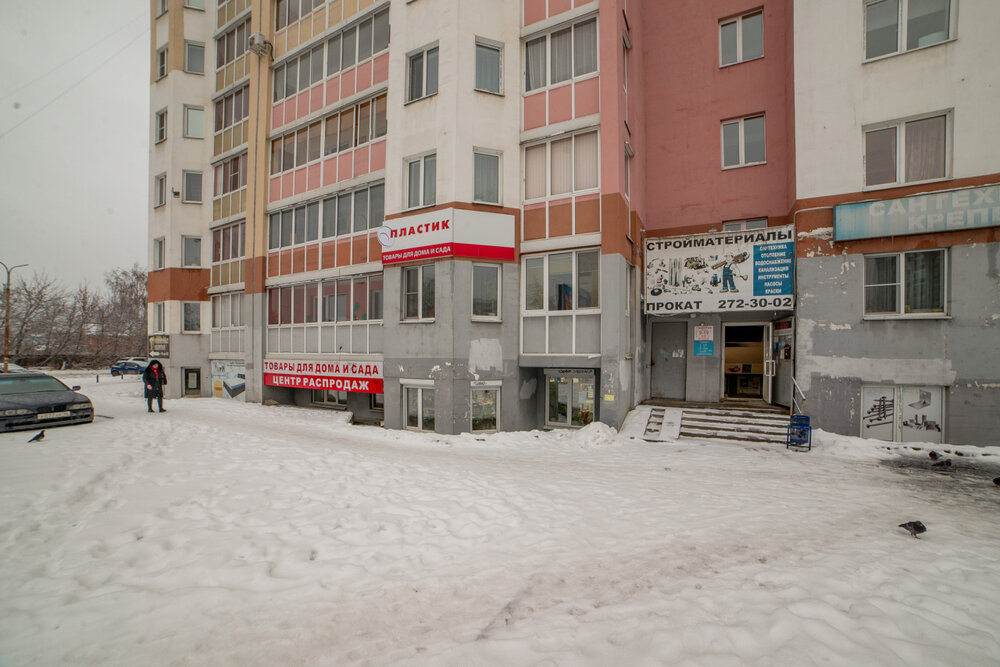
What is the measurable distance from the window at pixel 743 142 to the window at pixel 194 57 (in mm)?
24686

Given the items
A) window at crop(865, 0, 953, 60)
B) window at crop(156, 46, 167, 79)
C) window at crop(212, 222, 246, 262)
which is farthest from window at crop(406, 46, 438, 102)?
window at crop(156, 46, 167, 79)

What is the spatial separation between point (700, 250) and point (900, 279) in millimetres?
4706

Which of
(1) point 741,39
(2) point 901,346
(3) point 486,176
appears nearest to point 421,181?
(3) point 486,176

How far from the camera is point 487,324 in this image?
43.3 ft

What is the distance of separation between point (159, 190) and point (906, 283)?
3055 centimetres

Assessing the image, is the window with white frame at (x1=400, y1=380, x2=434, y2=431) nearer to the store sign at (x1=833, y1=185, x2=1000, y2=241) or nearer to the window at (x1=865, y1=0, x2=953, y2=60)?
the store sign at (x1=833, y1=185, x2=1000, y2=241)

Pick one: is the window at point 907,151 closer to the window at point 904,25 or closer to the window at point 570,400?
the window at point 904,25

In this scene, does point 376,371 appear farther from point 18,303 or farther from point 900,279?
point 18,303

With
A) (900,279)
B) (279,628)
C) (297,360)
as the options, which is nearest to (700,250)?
(900,279)

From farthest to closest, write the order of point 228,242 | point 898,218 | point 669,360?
point 228,242
point 669,360
point 898,218

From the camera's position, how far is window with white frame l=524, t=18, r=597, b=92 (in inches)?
512

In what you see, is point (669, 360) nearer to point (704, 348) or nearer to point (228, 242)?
point (704, 348)

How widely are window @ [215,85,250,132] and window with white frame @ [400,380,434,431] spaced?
51.5 ft

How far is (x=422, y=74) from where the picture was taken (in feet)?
45.8
